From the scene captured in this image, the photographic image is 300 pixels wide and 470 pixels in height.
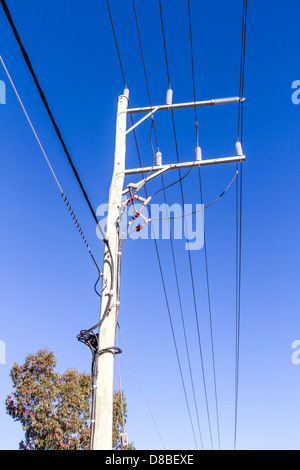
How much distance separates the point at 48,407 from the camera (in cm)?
1958

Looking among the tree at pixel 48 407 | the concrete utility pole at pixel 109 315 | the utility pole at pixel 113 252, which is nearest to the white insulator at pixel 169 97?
the utility pole at pixel 113 252

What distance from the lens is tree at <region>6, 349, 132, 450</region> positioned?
19.2m

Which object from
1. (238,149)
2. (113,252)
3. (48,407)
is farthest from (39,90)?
(48,407)

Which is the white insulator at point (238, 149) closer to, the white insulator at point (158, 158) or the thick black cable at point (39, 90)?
the white insulator at point (158, 158)

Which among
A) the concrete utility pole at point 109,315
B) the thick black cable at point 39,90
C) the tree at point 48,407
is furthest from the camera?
the tree at point 48,407

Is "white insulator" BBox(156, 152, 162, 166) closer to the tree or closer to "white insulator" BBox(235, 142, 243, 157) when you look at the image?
"white insulator" BBox(235, 142, 243, 157)

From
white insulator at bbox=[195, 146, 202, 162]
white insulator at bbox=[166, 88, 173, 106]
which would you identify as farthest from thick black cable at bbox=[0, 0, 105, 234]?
white insulator at bbox=[166, 88, 173, 106]

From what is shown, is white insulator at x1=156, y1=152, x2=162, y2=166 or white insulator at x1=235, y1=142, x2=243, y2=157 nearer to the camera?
white insulator at x1=156, y1=152, x2=162, y2=166

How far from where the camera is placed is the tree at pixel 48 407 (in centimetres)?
1925

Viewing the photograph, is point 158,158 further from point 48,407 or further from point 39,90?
point 48,407

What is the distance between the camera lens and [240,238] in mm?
10953

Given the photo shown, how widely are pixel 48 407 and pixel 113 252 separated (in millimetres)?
16182

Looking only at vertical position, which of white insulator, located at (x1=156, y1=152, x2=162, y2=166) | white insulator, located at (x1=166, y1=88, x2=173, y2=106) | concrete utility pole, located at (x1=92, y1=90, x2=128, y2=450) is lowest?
concrete utility pole, located at (x1=92, y1=90, x2=128, y2=450)
